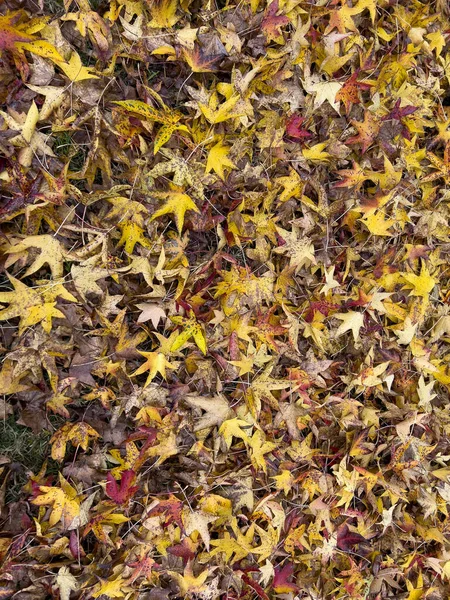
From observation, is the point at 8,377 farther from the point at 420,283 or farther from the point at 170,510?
the point at 420,283

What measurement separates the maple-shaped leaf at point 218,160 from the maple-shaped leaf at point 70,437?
79 cm

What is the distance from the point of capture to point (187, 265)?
145cm

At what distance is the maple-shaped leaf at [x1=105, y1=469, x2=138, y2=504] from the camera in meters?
1.35

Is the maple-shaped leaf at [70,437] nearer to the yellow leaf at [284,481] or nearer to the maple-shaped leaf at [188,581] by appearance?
the maple-shaped leaf at [188,581]

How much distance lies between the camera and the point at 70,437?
4.46 ft

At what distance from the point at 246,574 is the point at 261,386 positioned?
21.7 inches

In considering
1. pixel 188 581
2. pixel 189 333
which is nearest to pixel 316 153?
pixel 189 333

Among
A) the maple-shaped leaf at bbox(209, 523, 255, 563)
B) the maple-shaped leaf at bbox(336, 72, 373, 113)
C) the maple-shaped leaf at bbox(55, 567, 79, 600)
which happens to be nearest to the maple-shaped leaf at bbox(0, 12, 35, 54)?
the maple-shaped leaf at bbox(336, 72, 373, 113)

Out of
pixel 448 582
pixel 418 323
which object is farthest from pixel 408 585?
pixel 418 323

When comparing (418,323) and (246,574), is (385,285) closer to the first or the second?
(418,323)

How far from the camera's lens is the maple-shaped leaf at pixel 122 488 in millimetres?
1354

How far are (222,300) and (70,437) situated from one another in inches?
22.2

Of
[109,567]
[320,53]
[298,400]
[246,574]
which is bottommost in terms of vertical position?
[246,574]

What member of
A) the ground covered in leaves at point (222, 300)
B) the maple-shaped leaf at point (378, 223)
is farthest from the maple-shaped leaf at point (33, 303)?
the maple-shaped leaf at point (378, 223)
